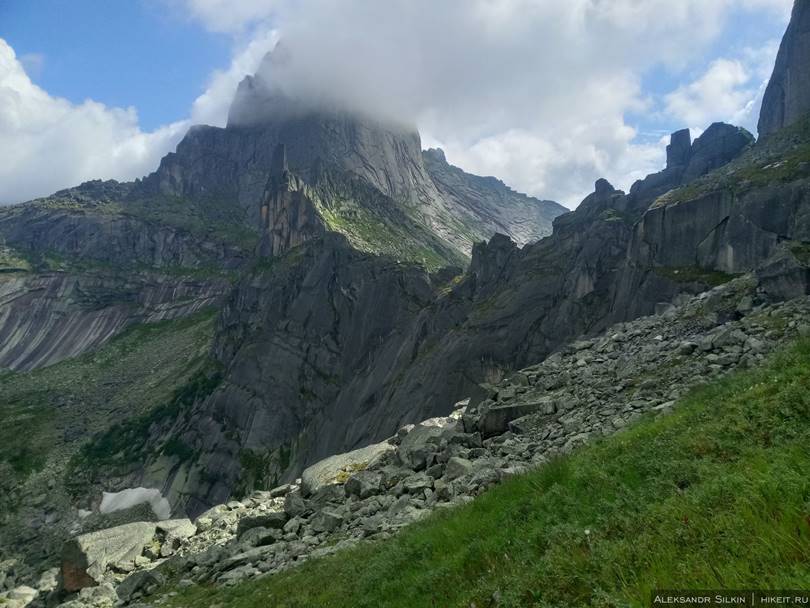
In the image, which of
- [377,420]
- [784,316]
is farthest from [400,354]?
[784,316]

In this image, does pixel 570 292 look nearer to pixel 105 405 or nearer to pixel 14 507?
pixel 14 507

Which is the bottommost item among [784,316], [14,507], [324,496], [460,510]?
[14,507]

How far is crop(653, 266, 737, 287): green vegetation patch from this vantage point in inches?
1545

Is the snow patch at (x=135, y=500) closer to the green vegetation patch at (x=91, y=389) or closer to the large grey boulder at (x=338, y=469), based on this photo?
the green vegetation patch at (x=91, y=389)

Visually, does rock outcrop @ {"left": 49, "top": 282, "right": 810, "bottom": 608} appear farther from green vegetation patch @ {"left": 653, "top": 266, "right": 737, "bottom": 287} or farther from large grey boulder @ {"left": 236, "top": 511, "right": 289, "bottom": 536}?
green vegetation patch @ {"left": 653, "top": 266, "right": 737, "bottom": 287}

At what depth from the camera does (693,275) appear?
4247 centimetres

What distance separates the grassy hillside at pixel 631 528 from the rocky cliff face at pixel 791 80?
107837 mm

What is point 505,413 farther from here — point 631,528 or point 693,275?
point 693,275

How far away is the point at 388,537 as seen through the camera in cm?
1377

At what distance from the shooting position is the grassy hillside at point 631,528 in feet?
16.6

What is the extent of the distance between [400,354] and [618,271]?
3540 centimetres

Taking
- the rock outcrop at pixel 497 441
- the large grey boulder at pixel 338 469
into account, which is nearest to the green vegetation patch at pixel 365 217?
the large grey boulder at pixel 338 469

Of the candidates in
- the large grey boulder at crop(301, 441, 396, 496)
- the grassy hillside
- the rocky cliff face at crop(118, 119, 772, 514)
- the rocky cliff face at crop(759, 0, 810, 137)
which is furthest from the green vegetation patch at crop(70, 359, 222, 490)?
the rocky cliff face at crop(759, 0, 810, 137)

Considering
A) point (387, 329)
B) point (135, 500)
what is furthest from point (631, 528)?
point (135, 500)
